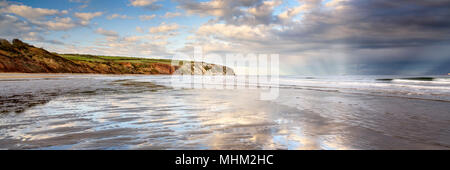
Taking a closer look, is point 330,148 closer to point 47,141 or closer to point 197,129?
point 197,129

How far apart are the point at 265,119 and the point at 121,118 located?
438 centimetres

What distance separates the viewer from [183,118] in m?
6.92

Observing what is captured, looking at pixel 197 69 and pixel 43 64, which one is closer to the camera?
pixel 43 64

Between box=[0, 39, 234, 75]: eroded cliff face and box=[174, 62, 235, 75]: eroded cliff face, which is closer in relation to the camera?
box=[0, 39, 234, 75]: eroded cliff face

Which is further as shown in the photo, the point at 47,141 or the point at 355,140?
the point at 355,140

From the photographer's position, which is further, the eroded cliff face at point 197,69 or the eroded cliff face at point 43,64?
the eroded cliff face at point 197,69

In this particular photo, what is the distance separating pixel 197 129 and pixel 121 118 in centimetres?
281

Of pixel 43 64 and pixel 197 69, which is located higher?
pixel 43 64
